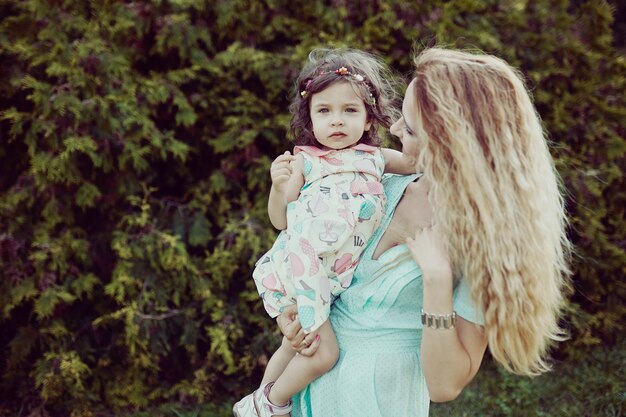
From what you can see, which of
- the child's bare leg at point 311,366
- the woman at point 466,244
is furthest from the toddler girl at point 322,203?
the woman at point 466,244

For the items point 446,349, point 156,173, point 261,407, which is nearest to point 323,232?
point 446,349

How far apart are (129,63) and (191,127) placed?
1.70ft

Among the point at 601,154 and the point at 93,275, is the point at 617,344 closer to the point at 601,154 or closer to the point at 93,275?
the point at 601,154

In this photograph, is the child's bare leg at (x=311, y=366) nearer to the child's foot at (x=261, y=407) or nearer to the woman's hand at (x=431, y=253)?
the child's foot at (x=261, y=407)

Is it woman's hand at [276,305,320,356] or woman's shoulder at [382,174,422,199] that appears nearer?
woman's hand at [276,305,320,356]

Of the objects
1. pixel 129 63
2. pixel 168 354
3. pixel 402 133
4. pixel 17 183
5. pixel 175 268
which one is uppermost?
pixel 402 133

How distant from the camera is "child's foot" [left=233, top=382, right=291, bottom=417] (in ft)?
7.14

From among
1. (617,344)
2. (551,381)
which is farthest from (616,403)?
(617,344)

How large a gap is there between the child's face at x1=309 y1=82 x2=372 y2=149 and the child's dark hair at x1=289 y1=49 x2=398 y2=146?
0.02 metres

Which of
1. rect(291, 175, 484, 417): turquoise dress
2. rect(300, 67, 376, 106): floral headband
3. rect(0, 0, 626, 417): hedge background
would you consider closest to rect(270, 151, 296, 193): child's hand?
rect(300, 67, 376, 106): floral headband

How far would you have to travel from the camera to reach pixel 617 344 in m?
4.64

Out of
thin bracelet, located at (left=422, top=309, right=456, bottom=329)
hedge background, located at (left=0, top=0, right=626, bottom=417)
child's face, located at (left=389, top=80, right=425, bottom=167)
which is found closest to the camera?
thin bracelet, located at (left=422, top=309, right=456, bottom=329)

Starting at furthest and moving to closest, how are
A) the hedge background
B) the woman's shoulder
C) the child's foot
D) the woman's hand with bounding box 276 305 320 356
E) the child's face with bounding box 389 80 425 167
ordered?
the hedge background → the child's foot → the woman's shoulder → the woman's hand with bounding box 276 305 320 356 → the child's face with bounding box 389 80 425 167

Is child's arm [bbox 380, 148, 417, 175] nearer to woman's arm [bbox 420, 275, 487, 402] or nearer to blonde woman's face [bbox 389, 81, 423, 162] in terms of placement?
blonde woman's face [bbox 389, 81, 423, 162]
